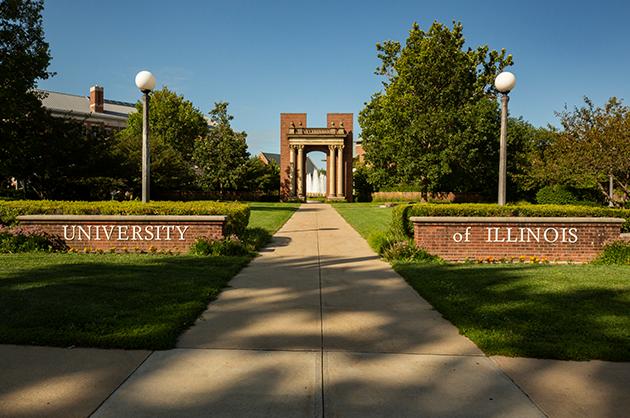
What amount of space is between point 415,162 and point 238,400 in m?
25.0

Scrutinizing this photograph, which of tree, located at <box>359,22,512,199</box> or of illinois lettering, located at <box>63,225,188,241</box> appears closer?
of illinois lettering, located at <box>63,225,188,241</box>

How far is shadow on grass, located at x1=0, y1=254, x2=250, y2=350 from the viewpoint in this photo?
3.91 metres

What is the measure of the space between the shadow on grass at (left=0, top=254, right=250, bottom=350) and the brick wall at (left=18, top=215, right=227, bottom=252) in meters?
1.33

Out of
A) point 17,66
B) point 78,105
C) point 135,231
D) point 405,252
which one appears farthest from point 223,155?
point 78,105

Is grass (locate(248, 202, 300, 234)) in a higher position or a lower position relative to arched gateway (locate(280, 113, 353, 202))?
lower

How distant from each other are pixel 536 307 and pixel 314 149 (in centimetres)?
4847

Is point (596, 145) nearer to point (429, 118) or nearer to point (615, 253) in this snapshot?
point (615, 253)

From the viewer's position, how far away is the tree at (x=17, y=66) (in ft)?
48.1

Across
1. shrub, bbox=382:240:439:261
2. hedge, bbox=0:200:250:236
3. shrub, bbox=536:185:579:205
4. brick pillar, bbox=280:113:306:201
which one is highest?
brick pillar, bbox=280:113:306:201

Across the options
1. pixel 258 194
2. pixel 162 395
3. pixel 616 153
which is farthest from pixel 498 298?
pixel 258 194

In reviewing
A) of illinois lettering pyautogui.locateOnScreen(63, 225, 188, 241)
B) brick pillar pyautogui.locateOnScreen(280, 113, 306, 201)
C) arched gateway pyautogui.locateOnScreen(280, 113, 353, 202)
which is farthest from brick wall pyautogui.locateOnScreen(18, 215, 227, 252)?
brick pillar pyautogui.locateOnScreen(280, 113, 306, 201)

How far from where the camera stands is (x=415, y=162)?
1035 inches

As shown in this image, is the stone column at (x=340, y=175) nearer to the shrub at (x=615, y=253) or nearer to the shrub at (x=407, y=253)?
the shrub at (x=407, y=253)

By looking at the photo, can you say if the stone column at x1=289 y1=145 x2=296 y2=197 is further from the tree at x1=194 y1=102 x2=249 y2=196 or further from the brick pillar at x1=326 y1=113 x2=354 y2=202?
the tree at x1=194 y1=102 x2=249 y2=196
